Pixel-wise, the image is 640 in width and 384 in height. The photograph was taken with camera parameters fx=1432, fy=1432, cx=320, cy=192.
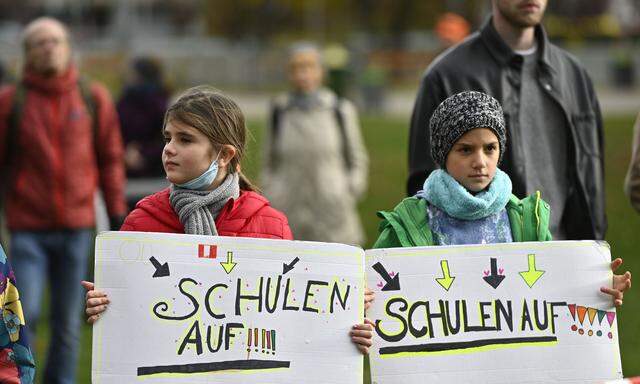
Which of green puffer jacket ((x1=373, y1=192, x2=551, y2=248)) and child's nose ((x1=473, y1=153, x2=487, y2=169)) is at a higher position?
child's nose ((x1=473, y1=153, x2=487, y2=169))

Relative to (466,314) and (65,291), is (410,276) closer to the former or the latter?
(466,314)

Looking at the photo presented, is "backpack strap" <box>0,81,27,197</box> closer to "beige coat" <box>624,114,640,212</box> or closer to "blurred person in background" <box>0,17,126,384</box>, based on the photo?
"blurred person in background" <box>0,17,126,384</box>

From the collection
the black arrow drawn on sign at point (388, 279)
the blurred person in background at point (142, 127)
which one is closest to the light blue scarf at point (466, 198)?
the black arrow drawn on sign at point (388, 279)

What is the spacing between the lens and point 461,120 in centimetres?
475

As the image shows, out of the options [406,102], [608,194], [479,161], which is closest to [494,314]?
[479,161]

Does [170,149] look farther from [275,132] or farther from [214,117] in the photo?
[275,132]

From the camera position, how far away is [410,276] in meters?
4.47

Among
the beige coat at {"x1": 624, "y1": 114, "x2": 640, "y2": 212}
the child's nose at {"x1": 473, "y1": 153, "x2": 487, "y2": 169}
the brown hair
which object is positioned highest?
the beige coat at {"x1": 624, "y1": 114, "x2": 640, "y2": 212}

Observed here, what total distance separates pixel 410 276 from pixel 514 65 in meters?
1.52

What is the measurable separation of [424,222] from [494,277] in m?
0.35

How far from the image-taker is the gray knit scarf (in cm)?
444

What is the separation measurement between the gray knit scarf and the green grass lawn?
401 mm

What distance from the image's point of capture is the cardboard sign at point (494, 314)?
4.42 m

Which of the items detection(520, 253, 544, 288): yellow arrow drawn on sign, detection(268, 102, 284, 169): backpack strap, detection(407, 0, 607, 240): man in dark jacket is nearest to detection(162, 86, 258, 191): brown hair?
detection(520, 253, 544, 288): yellow arrow drawn on sign
